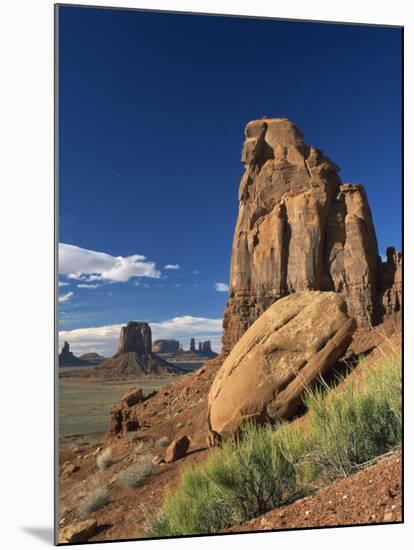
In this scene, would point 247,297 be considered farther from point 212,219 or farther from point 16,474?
point 16,474

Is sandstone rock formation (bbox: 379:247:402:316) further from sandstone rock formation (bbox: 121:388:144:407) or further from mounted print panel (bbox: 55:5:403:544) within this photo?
sandstone rock formation (bbox: 121:388:144:407)

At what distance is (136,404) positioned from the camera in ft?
32.8

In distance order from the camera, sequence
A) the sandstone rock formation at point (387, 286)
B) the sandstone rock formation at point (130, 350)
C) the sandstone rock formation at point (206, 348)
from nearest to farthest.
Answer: the sandstone rock formation at point (130, 350) < the sandstone rock formation at point (206, 348) < the sandstone rock formation at point (387, 286)

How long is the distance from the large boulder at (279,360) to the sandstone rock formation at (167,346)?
0.73 metres

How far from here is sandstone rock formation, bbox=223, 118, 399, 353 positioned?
15.7 metres

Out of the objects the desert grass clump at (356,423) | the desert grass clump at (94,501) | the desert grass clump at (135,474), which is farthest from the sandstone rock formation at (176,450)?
the desert grass clump at (356,423)

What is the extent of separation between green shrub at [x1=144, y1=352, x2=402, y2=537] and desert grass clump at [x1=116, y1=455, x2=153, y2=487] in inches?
24.4

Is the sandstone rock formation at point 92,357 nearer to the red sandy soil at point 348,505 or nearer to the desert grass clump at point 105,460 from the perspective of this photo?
the desert grass clump at point 105,460

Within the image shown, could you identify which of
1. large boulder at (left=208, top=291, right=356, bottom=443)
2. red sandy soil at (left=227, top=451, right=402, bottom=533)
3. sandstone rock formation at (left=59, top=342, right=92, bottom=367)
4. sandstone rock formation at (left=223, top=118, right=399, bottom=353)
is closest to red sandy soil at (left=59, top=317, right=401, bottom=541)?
red sandy soil at (left=227, top=451, right=402, bottom=533)

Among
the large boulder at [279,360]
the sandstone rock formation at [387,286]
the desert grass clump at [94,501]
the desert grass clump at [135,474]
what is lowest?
the desert grass clump at [94,501]

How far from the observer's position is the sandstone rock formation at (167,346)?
8812 millimetres

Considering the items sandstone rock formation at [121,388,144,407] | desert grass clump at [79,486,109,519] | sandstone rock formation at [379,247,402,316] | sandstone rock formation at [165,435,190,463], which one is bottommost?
desert grass clump at [79,486,109,519]

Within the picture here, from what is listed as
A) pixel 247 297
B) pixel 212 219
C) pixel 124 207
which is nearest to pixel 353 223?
pixel 247 297

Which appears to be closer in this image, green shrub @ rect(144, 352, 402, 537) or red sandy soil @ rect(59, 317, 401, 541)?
red sandy soil @ rect(59, 317, 401, 541)
